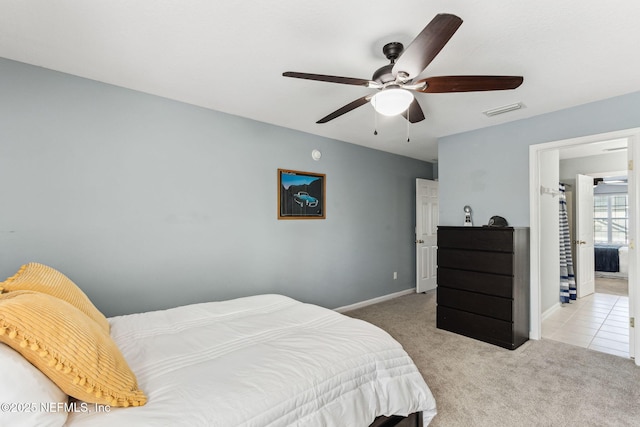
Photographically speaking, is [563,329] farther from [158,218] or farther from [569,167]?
[158,218]

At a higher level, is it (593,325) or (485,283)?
(485,283)

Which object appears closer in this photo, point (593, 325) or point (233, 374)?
point (233, 374)

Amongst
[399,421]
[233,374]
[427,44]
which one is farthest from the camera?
[399,421]

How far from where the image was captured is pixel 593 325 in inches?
140

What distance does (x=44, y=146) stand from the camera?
7.24 feet

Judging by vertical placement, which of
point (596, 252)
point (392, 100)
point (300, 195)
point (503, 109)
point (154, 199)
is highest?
point (503, 109)

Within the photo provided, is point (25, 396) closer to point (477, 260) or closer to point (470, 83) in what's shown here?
point (470, 83)

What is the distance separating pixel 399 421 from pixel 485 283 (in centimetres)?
203

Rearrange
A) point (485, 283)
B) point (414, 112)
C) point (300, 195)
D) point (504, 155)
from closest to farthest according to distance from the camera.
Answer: point (414, 112)
point (485, 283)
point (504, 155)
point (300, 195)

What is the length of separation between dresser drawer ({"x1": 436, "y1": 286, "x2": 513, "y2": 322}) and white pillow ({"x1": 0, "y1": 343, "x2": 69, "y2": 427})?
3.41 meters

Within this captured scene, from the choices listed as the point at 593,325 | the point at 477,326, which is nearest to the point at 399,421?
the point at 477,326

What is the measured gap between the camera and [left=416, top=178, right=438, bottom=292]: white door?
5.16 metres

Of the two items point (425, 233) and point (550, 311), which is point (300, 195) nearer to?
point (425, 233)

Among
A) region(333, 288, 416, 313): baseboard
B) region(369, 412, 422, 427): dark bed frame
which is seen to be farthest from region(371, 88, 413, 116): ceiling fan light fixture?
region(333, 288, 416, 313): baseboard
